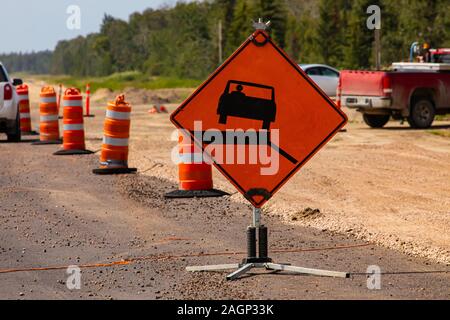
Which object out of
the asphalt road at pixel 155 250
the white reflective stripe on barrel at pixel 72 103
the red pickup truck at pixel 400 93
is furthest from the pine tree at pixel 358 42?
the asphalt road at pixel 155 250

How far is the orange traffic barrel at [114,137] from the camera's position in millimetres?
16328

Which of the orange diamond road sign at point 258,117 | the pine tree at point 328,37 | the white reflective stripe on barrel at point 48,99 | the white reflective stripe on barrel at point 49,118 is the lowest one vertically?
the white reflective stripe on barrel at point 49,118

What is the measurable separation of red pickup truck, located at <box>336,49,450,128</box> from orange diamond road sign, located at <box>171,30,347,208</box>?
1735 cm

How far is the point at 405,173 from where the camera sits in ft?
Answer: 53.3

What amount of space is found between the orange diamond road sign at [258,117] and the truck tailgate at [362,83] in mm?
17397

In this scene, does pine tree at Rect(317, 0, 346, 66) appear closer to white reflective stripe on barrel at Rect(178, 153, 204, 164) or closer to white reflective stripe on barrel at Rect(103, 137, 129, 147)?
white reflective stripe on barrel at Rect(103, 137, 129, 147)

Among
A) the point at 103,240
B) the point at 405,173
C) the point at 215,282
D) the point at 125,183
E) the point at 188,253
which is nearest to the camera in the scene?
the point at 215,282

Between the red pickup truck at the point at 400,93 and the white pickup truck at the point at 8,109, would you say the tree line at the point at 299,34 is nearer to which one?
the red pickup truck at the point at 400,93

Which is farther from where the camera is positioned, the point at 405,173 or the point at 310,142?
the point at 405,173

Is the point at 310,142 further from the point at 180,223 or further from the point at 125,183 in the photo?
the point at 125,183

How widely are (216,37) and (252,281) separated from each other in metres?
104

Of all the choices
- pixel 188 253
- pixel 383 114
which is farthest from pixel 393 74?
pixel 188 253

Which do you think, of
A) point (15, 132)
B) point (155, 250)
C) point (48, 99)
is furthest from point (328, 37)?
point (155, 250)

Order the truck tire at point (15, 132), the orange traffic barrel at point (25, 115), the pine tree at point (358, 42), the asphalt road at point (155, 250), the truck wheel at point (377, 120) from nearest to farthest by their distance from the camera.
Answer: the asphalt road at point (155, 250) → the truck tire at point (15, 132) → the orange traffic barrel at point (25, 115) → the truck wheel at point (377, 120) → the pine tree at point (358, 42)
